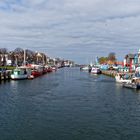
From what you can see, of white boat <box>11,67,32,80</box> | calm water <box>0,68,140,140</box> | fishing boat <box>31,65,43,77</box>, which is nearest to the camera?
calm water <box>0,68,140,140</box>

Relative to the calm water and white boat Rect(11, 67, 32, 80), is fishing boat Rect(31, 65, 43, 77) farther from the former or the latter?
the calm water

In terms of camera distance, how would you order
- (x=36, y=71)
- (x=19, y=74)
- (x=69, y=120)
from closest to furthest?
(x=69, y=120) → (x=19, y=74) → (x=36, y=71)

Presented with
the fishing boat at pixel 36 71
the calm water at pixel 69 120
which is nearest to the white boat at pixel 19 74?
the fishing boat at pixel 36 71

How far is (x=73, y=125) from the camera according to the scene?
30156mm

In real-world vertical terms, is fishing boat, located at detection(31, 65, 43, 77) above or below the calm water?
above

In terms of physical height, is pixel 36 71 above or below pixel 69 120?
above

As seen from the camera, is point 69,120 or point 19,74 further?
point 19,74

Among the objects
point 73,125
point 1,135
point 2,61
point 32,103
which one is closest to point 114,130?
point 73,125

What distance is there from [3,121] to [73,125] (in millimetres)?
7173

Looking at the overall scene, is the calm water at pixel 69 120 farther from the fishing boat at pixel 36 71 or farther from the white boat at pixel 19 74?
the fishing boat at pixel 36 71

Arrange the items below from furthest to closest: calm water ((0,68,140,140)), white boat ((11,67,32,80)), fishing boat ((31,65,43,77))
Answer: fishing boat ((31,65,43,77)), white boat ((11,67,32,80)), calm water ((0,68,140,140))

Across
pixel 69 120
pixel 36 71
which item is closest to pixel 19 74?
pixel 36 71

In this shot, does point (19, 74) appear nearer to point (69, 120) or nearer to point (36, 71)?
point (36, 71)

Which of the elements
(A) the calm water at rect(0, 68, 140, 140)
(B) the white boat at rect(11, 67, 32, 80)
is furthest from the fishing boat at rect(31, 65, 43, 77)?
(A) the calm water at rect(0, 68, 140, 140)
